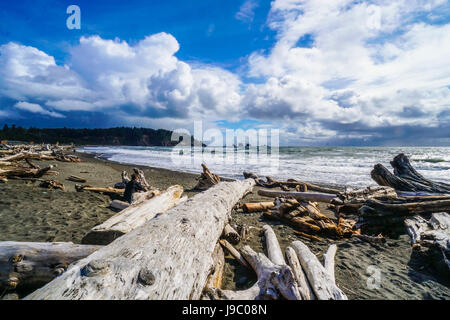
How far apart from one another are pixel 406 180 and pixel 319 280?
7.08 m

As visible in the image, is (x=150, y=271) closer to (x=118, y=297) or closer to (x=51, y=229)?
(x=118, y=297)

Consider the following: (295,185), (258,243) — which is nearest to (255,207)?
(258,243)

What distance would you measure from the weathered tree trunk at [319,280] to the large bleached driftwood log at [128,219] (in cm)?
287

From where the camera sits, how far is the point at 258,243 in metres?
4.30

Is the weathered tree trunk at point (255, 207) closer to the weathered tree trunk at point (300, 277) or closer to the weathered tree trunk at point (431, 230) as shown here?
the weathered tree trunk at point (300, 277)

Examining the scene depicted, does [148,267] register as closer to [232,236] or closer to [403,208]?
[232,236]

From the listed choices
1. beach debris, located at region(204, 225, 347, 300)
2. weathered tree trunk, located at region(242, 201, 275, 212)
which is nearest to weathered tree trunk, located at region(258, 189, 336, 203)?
weathered tree trunk, located at region(242, 201, 275, 212)

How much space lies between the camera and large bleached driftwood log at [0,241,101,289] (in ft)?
7.96

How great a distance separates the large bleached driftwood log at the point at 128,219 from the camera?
10.5 ft

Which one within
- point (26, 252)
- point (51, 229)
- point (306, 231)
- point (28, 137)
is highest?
point (28, 137)

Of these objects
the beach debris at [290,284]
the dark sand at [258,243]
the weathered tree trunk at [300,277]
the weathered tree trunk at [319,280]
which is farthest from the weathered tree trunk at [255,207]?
the beach debris at [290,284]
